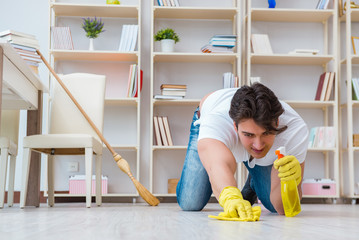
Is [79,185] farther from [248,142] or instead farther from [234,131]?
[248,142]

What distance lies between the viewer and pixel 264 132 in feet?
6.20

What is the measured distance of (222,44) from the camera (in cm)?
470

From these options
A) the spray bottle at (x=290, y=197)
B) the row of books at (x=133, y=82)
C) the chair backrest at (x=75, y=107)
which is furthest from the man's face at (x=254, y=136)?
the row of books at (x=133, y=82)

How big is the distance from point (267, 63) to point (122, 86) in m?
1.37

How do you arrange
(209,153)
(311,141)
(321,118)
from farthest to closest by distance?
(321,118) → (311,141) → (209,153)

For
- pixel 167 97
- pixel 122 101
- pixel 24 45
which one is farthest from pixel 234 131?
pixel 122 101

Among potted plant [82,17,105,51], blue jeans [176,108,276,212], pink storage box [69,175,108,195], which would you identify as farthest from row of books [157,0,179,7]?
blue jeans [176,108,276,212]

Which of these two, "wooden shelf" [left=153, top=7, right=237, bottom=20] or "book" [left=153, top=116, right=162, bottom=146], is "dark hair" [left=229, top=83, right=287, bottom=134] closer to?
"book" [left=153, top=116, right=162, bottom=146]

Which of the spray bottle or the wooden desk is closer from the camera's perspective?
the spray bottle

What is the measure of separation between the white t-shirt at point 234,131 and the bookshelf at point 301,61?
262cm

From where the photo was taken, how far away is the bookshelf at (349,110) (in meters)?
4.61

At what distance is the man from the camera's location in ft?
6.07

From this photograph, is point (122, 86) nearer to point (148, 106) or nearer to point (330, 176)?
point (148, 106)

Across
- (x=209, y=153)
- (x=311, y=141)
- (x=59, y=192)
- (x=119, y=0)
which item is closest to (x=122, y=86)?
(x=119, y=0)
